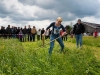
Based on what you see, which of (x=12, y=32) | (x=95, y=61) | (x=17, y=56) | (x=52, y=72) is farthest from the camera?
(x=12, y=32)

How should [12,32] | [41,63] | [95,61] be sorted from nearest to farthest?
[41,63], [95,61], [12,32]

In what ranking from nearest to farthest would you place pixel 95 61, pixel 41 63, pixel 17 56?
pixel 41 63 → pixel 17 56 → pixel 95 61

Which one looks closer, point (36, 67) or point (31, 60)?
point (36, 67)

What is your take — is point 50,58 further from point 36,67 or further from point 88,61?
point 36,67

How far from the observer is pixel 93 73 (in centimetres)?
736

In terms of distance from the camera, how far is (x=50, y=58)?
8.42 m

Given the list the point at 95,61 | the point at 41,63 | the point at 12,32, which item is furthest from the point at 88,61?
the point at 12,32

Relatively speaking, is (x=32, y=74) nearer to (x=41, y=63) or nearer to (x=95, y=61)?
(x=41, y=63)

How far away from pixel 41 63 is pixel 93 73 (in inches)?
60.7

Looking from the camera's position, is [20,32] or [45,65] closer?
[45,65]

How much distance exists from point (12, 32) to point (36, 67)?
1884cm

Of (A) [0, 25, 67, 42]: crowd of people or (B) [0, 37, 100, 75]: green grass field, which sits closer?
(B) [0, 37, 100, 75]: green grass field

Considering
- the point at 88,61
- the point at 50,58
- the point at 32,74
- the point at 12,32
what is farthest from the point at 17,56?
the point at 12,32

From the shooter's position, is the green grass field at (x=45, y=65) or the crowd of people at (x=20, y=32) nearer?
the green grass field at (x=45, y=65)
